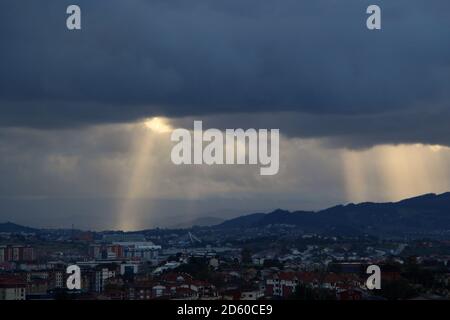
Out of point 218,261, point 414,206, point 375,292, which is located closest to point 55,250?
point 218,261

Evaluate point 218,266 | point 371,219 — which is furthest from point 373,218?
point 218,266

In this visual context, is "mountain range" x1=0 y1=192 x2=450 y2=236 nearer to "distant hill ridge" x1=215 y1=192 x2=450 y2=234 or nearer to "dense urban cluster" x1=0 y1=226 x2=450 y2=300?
"distant hill ridge" x1=215 y1=192 x2=450 y2=234

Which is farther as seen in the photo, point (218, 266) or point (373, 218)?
point (373, 218)

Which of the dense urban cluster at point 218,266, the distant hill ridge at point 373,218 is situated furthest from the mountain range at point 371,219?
the dense urban cluster at point 218,266

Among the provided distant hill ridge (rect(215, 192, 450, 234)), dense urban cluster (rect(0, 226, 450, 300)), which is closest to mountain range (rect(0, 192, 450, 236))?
distant hill ridge (rect(215, 192, 450, 234))

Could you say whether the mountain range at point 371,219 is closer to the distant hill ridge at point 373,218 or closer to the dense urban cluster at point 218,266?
the distant hill ridge at point 373,218

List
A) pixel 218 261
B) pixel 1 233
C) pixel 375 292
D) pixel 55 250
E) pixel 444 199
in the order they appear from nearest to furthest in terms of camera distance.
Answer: pixel 375 292 → pixel 218 261 → pixel 55 250 → pixel 1 233 → pixel 444 199

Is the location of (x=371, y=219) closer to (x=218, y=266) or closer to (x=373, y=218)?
(x=373, y=218)
